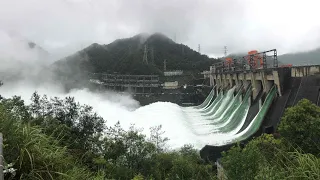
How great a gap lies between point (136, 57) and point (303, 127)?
63.9m

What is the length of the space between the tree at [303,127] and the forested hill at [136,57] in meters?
54.0

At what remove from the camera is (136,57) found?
231 feet

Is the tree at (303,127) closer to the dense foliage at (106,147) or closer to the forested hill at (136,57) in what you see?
the dense foliage at (106,147)

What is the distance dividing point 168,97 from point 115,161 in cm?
3436

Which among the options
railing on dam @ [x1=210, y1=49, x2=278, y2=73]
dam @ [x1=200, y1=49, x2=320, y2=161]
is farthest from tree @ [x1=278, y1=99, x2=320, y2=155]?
railing on dam @ [x1=210, y1=49, x2=278, y2=73]

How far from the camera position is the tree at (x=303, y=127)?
7.82 m

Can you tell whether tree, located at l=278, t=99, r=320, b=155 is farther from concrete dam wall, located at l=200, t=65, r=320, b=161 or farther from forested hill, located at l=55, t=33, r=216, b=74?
forested hill, located at l=55, t=33, r=216, b=74

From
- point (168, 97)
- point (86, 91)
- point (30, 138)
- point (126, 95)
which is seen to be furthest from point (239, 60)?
point (86, 91)

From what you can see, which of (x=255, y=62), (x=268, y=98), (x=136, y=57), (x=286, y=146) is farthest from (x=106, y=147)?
(x=136, y=57)

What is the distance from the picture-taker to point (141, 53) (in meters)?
73.6

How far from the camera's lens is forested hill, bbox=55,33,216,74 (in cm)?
6619

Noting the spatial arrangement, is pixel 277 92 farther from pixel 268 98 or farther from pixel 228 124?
pixel 228 124

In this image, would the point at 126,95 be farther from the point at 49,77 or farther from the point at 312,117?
the point at 312,117

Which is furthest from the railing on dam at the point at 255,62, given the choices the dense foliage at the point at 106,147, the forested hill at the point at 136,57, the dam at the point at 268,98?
the forested hill at the point at 136,57
